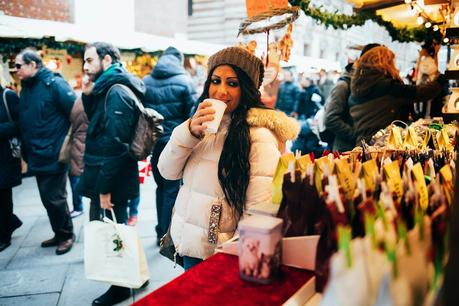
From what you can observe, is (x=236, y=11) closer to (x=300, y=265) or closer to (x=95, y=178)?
(x=95, y=178)

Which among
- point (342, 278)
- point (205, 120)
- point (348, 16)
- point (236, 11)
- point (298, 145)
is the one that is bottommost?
point (298, 145)

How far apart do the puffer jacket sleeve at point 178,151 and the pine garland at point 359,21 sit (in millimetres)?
2250

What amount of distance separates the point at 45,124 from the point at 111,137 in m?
1.44

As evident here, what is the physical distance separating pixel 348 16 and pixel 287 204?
4.07m

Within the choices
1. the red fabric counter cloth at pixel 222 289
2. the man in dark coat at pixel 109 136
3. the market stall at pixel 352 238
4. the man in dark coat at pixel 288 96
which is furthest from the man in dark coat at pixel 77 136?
the man in dark coat at pixel 288 96

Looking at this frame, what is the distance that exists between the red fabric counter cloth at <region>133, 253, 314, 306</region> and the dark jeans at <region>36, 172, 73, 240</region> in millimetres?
3398

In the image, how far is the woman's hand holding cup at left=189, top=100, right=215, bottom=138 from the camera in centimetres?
182

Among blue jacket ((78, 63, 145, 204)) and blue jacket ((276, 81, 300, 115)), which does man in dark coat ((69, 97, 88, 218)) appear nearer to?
blue jacket ((78, 63, 145, 204))

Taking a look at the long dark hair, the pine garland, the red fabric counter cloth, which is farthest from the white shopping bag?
the pine garland

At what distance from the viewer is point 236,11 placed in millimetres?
14016

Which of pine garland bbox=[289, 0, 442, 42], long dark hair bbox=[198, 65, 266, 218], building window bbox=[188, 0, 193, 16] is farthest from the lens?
building window bbox=[188, 0, 193, 16]

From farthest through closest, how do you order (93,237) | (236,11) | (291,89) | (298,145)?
(236,11) < (291,89) < (298,145) < (93,237)

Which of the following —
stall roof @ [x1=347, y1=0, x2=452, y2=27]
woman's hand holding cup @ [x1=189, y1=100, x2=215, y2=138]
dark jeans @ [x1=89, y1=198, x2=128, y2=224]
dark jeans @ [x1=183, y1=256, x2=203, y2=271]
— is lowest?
dark jeans @ [x1=89, y1=198, x2=128, y2=224]

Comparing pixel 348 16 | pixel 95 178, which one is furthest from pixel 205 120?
pixel 348 16
